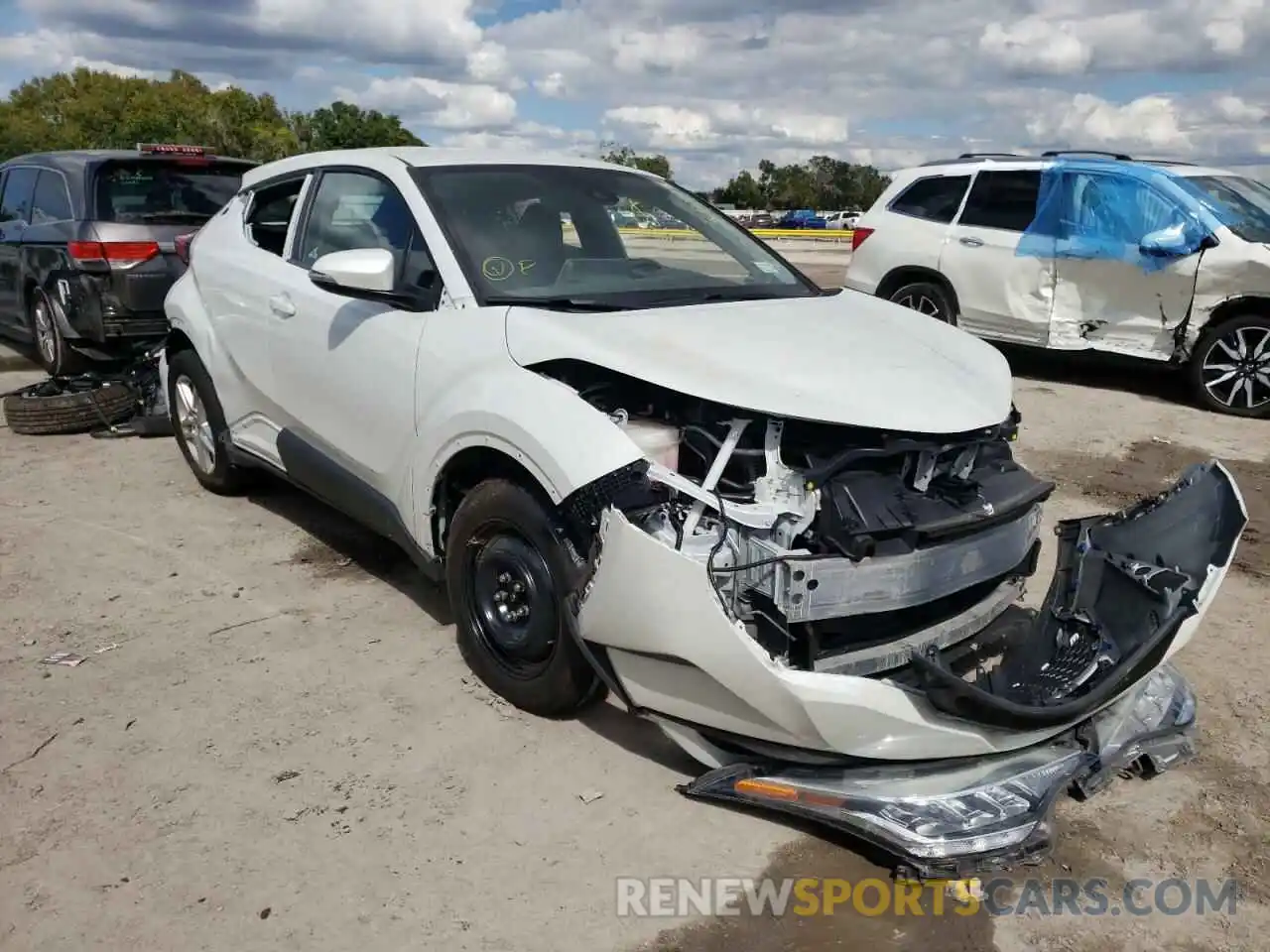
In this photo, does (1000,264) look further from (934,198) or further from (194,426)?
(194,426)

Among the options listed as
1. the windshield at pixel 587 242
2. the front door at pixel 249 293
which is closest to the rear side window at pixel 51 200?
the front door at pixel 249 293

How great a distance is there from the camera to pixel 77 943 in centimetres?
260

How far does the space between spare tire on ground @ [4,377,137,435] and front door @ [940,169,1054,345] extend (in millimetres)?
7060

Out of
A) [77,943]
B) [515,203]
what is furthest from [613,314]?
[77,943]

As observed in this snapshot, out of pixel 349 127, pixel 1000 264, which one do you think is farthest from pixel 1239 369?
pixel 349 127

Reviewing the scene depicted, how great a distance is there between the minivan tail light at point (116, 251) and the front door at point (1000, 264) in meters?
6.75

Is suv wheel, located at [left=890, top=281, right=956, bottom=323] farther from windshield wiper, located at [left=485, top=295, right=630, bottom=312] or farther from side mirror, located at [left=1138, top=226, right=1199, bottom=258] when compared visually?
windshield wiper, located at [left=485, top=295, right=630, bottom=312]

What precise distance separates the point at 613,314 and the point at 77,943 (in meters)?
2.37

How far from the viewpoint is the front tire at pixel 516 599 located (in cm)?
328

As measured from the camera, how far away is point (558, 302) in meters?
3.63

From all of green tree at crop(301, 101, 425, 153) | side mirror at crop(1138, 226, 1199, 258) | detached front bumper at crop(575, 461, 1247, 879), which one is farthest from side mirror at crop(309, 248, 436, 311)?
green tree at crop(301, 101, 425, 153)

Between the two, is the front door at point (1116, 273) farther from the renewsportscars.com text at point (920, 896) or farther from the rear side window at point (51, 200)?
the rear side window at point (51, 200)

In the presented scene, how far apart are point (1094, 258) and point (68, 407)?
26.4 feet

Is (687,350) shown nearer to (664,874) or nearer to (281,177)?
(664,874)
